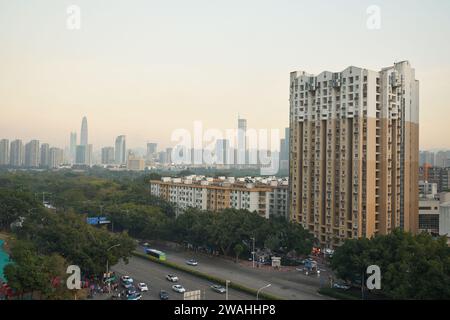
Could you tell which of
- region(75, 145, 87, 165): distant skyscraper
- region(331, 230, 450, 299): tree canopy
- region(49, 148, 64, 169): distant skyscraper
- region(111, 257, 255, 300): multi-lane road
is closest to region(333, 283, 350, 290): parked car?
region(331, 230, 450, 299): tree canopy

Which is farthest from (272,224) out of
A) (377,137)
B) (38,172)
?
(38,172)

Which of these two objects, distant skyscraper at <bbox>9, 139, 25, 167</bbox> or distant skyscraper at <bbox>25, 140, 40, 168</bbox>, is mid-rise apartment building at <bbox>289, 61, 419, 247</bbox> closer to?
distant skyscraper at <bbox>9, 139, 25, 167</bbox>

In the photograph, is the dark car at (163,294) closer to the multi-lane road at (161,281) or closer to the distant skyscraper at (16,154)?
the multi-lane road at (161,281)

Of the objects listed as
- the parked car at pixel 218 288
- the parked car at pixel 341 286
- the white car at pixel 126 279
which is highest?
Answer: the white car at pixel 126 279

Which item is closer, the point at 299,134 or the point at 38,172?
the point at 299,134

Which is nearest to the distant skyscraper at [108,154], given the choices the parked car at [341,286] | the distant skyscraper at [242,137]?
the distant skyscraper at [242,137]
